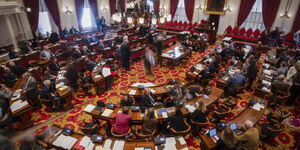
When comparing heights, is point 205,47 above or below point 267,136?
above

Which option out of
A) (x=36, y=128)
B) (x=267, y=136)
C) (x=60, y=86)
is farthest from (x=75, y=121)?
(x=267, y=136)

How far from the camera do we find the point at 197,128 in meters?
6.03

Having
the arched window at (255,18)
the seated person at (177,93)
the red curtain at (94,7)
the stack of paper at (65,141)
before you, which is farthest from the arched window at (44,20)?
the arched window at (255,18)

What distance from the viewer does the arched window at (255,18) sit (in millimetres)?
15633

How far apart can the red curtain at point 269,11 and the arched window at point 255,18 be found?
2.40 feet

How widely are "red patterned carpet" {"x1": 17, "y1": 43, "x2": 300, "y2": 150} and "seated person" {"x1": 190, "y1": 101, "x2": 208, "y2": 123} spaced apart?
87 cm

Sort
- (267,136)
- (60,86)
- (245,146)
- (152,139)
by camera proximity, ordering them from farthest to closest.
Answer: (60,86) < (267,136) < (152,139) < (245,146)

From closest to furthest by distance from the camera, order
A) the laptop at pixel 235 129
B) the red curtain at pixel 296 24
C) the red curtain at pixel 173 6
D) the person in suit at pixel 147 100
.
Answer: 1. the laptop at pixel 235 129
2. the person in suit at pixel 147 100
3. the red curtain at pixel 296 24
4. the red curtain at pixel 173 6

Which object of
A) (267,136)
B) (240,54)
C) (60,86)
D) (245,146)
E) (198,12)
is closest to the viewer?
(245,146)

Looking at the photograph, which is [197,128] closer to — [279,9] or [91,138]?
[91,138]

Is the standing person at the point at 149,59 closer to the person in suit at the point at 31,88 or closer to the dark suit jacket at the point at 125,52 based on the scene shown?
the dark suit jacket at the point at 125,52

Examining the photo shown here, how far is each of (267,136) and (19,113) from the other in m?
8.38

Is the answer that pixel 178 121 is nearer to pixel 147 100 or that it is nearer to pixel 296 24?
pixel 147 100

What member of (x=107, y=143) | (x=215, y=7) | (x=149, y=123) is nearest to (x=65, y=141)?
(x=107, y=143)
